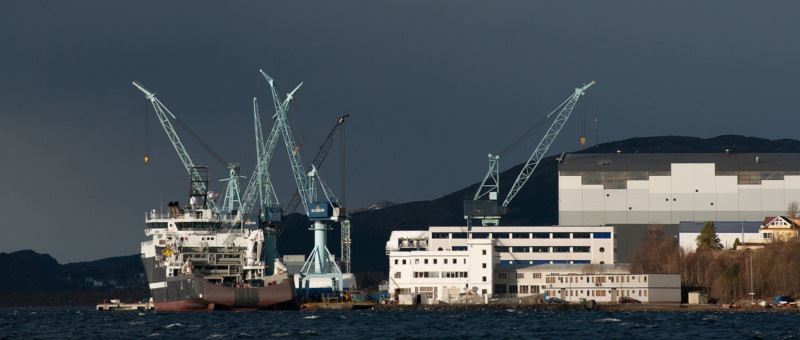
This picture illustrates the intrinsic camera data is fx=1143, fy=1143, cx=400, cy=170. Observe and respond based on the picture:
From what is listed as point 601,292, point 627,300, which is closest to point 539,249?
point 601,292

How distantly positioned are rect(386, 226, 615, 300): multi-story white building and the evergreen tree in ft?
56.5

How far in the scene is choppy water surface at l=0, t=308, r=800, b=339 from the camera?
316 ft

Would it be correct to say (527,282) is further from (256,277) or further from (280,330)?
(280,330)

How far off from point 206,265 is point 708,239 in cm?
7554

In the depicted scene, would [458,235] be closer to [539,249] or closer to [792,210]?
[539,249]

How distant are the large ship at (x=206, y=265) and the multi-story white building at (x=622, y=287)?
1488 inches

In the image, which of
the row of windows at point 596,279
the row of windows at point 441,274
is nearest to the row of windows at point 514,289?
the row of windows at point 441,274

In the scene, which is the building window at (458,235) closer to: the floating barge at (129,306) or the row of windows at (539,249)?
the row of windows at (539,249)

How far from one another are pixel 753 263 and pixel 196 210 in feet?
254

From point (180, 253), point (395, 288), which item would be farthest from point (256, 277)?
point (395, 288)

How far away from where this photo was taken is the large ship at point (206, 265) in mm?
146875

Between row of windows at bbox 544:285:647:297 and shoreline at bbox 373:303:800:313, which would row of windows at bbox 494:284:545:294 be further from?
shoreline at bbox 373:303:800:313

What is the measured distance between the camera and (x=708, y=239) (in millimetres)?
174125

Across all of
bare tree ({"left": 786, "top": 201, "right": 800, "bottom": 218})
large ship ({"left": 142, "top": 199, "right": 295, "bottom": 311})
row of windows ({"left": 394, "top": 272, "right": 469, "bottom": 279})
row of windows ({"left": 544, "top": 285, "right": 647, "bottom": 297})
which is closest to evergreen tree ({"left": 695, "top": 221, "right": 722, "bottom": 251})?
bare tree ({"left": 786, "top": 201, "right": 800, "bottom": 218})
